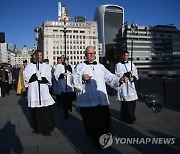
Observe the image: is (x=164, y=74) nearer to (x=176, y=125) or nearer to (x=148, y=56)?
(x=176, y=125)

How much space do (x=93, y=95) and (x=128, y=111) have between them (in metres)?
2.16

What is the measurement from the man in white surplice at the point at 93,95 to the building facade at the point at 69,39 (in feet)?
408

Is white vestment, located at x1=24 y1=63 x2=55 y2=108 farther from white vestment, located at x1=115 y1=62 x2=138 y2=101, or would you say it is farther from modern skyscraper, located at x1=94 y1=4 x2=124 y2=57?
modern skyscraper, located at x1=94 y1=4 x2=124 y2=57

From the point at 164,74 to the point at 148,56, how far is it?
11308 cm

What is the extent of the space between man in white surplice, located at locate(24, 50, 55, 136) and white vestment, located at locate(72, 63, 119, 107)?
1.43 meters

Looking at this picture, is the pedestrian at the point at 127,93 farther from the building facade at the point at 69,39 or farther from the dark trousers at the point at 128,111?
the building facade at the point at 69,39

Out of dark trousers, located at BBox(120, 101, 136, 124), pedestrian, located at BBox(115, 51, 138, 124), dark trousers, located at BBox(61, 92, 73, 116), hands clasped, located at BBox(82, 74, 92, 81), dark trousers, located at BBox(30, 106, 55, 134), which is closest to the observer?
hands clasped, located at BBox(82, 74, 92, 81)

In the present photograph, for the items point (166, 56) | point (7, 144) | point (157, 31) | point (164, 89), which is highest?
point (157, 31)

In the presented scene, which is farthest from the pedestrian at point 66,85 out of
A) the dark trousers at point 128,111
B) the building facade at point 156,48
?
the building facade at point 156,48

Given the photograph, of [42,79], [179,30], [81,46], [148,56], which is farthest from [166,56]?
[42,79]

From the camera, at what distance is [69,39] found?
136 meters

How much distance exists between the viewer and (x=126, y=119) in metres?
7.12

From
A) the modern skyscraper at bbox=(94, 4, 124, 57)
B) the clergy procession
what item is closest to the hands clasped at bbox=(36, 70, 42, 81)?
the clergy procession

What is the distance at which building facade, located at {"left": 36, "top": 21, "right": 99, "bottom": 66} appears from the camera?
129 meters
